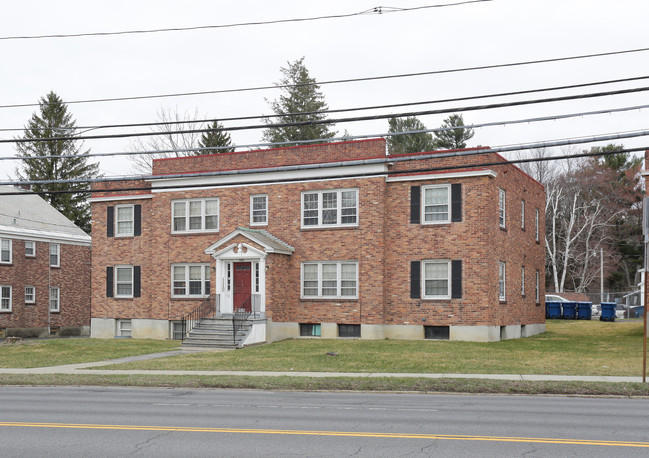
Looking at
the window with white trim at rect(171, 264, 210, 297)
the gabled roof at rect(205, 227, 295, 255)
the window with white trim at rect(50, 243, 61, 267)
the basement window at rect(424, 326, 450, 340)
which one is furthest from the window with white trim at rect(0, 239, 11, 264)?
the basement window at rect(424, 326, 450, 340)

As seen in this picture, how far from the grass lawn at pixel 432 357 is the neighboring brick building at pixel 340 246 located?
1.62 metres

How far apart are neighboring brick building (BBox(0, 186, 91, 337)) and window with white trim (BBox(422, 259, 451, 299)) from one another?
25029 millimetres

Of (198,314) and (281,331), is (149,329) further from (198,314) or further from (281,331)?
(281,331)

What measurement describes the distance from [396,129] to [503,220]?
40.1m

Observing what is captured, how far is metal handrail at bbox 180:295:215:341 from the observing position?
32.1 m

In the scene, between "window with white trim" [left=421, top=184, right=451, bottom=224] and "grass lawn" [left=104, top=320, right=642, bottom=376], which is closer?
"grass lawn" [left=104, top=320, right=642, bottom=376]

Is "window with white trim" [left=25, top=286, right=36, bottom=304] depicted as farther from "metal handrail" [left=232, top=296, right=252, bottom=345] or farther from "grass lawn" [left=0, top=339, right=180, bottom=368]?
"metal handrail" [left=232, top=296, right=252, bottom=345]

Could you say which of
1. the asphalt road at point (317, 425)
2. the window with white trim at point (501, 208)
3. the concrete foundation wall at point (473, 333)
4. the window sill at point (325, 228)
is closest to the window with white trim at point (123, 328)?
the window sill at point (325, 228)

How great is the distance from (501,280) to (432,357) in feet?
30.2

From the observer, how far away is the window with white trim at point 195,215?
33969mm

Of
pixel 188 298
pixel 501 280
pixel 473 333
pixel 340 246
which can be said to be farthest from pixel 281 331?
pixel 501 280

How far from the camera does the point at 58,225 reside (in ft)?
154

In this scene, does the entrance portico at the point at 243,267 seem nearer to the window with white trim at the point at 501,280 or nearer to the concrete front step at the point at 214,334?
the concrete front step at the point at 214,334

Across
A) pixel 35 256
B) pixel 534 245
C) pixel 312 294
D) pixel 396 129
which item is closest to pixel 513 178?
pixel 534 245
